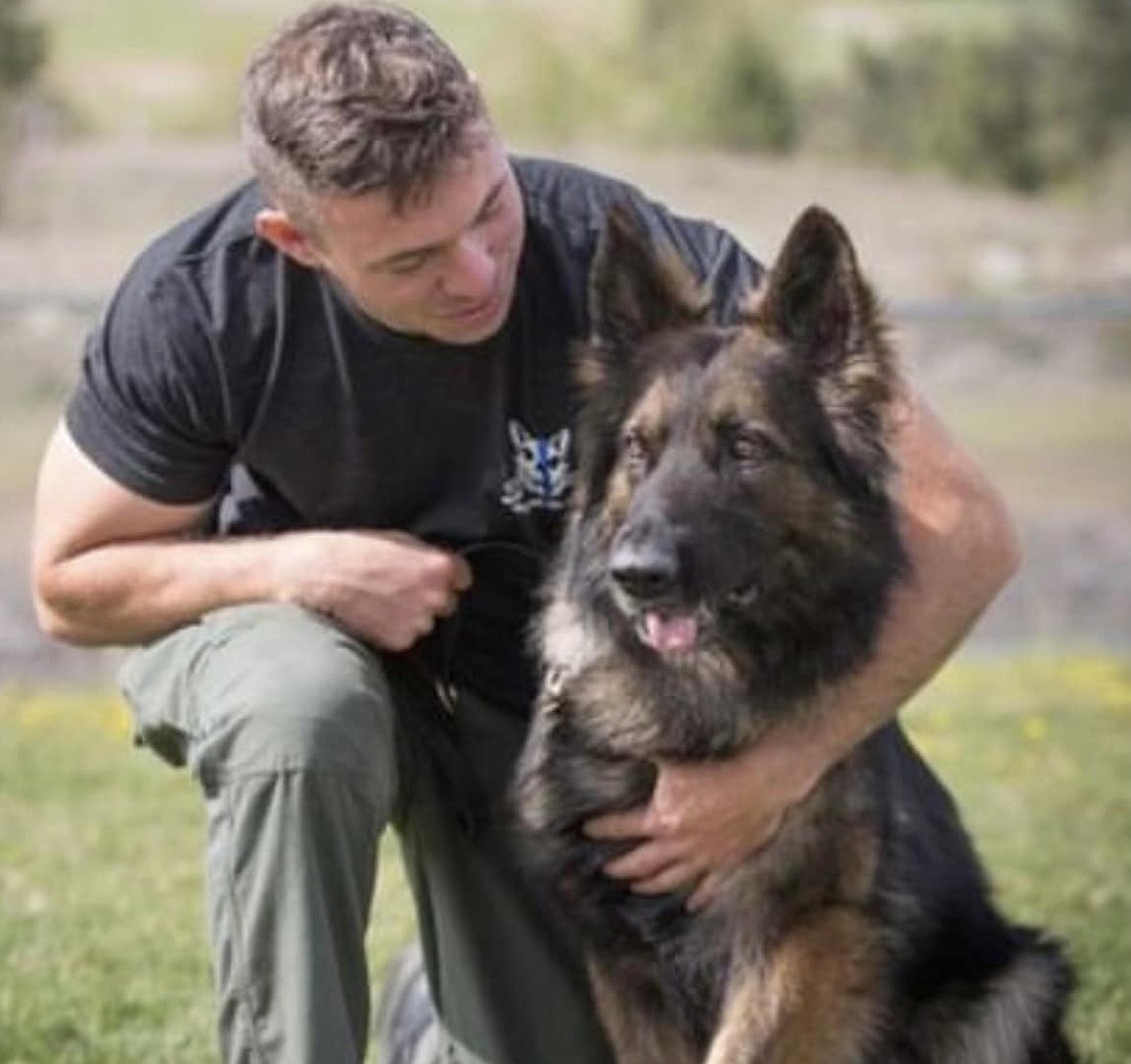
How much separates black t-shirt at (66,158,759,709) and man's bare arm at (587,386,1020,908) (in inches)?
19.0

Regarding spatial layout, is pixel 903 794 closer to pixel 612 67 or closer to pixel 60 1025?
pixel 60 1025

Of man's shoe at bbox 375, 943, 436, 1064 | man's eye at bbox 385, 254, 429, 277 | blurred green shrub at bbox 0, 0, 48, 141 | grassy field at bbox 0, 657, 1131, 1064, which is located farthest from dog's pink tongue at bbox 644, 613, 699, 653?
blurred green shrub at bbox 0, 0, 48, 141

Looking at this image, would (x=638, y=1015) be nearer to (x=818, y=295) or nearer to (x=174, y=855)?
(x=818, y=295)

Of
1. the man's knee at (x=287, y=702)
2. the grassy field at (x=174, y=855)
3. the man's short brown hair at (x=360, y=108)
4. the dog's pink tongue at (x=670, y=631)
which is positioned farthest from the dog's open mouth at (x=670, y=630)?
the grassy field at (x=174, y=855)

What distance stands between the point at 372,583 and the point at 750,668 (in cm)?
65

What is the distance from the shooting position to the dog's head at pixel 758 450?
4.19 meters

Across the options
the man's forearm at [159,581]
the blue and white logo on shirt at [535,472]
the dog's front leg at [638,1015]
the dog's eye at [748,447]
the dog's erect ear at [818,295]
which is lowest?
the dog's front leg at [638,1015]

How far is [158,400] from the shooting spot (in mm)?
4434

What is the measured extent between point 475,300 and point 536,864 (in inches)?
39.1

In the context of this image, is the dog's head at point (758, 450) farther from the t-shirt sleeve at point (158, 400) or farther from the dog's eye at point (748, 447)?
the t-shirt sleeve at point (158, 400)

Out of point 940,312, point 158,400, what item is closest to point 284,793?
point 158,400

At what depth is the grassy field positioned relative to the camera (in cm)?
551

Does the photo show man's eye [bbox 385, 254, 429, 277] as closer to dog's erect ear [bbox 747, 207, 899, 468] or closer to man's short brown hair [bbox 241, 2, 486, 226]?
man's short brown hair [bbox 241, 2, 486, 226]

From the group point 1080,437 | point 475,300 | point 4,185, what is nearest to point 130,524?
point 475,300
